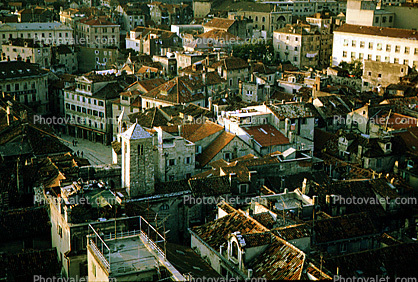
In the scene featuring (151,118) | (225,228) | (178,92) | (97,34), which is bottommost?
(225,228)

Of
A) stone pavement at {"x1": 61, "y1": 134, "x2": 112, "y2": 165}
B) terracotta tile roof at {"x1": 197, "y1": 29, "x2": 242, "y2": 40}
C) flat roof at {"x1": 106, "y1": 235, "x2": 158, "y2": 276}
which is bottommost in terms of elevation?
stone pavement at {"x1": 61, "y1": 134, "x2": 112, "y2": 165}

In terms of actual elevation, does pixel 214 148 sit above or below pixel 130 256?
below

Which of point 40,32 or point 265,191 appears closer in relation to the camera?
point 265,191

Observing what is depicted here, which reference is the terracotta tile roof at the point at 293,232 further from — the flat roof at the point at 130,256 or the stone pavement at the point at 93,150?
the stone pavement at the point at 93,150

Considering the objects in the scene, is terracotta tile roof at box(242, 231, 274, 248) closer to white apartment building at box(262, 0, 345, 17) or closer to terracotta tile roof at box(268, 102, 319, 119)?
terracotta tile roof at box(268, 102, 319, 119)

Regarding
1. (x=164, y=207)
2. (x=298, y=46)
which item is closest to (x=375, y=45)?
(x=298, y=46)

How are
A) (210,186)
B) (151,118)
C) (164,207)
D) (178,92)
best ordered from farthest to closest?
(178,92) → (151,118) → (210,186) → (164,207)

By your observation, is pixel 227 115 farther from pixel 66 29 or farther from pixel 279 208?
pixel 66 29

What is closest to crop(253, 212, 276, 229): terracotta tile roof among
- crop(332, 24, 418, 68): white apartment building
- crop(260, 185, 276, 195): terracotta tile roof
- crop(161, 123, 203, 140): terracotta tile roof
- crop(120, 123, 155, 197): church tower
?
crop(260, 185, 276, 195): terracotta tile roof

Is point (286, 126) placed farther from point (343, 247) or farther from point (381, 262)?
point (381, 262)
